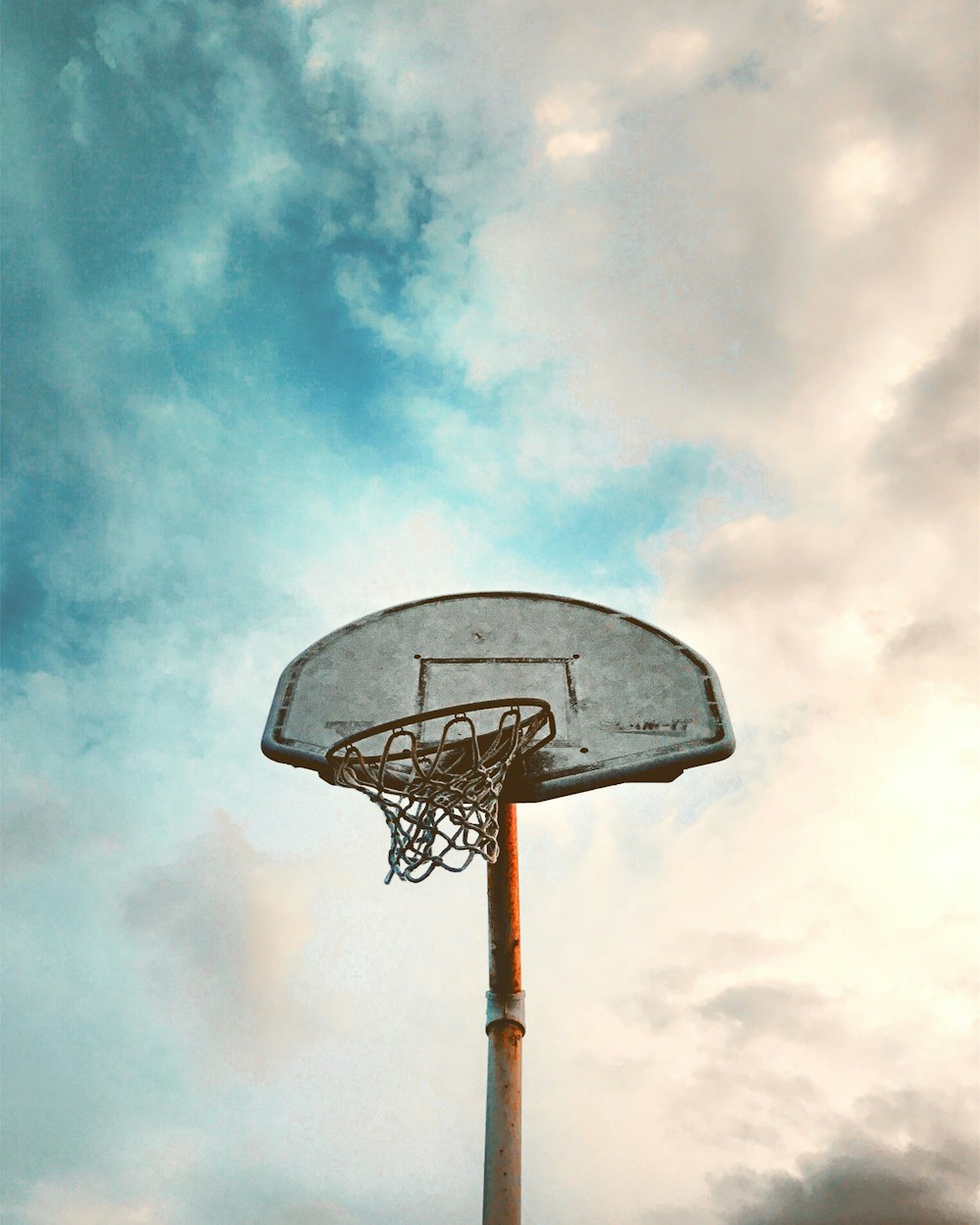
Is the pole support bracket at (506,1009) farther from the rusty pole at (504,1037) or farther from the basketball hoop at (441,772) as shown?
the basketball hoop at (441,772)

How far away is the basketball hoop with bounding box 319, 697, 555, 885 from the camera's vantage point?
3734mm

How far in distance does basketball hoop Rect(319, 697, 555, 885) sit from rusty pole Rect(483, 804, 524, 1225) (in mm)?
340

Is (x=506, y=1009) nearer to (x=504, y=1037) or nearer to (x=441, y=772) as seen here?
(x=504, y=1037)

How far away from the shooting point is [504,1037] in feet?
14.3

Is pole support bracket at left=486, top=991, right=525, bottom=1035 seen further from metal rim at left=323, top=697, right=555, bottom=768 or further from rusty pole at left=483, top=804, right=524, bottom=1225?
metal rim at left=323, top=697, right=555, bottom=768

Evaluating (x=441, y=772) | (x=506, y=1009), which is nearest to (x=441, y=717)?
(x=441, y=772)

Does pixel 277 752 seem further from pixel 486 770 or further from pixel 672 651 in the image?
pixel 672 651

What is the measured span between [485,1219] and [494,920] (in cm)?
130

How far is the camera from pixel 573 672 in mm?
4508

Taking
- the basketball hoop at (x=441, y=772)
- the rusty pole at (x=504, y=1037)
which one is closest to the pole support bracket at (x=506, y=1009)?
the rusty pole at (x=504, y=1037)

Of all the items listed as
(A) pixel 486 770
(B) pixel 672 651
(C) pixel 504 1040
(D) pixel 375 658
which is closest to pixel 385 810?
(A) pixel 486 770

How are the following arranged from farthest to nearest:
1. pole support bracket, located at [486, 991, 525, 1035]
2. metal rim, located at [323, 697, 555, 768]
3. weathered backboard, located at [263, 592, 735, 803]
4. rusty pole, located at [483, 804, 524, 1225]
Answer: pole support bracket, located at [486, 991, 525, 1035] < weathered backboard, located at [263, 592, 735, 803] < rusty pole, located at [483, 804, 524, 1225] < metal rim, located at [323, 697, 555, 768]

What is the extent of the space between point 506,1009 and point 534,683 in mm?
1676

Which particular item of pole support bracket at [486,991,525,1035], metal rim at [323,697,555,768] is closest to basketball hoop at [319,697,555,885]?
metal rim at [323,697,555,768]
